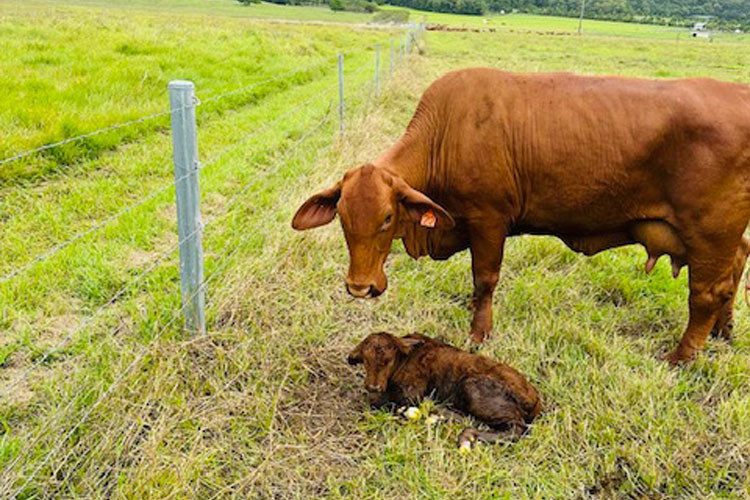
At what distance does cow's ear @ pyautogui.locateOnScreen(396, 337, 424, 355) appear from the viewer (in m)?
3.61

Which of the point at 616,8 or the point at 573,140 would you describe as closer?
the point at 573,140

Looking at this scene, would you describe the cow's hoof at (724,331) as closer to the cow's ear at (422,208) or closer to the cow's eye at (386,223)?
the cow's ear at (422,208)

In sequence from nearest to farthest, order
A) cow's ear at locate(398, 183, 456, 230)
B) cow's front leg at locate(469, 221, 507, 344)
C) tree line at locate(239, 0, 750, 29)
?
cow's ear at locate(398, 183, 456, 230) → cow's front leg at locate(469, 221, 507, 344) → tree line at locate(239, 0, 750, 29)

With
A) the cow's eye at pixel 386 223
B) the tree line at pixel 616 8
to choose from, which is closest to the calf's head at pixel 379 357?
the cow's eye at pixel 386 223

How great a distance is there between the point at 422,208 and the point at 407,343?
82 centimetres

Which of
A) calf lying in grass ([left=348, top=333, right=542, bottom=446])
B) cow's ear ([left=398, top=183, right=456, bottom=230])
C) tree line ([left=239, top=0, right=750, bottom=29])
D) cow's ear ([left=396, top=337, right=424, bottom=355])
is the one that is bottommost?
calf lying in grass ([left=348, top=333, right=542, bottom=446])

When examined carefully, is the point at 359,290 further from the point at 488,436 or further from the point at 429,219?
the point at 488,436

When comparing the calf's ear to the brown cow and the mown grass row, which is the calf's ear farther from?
the mown grass row

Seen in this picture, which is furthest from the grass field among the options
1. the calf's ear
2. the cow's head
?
the cow's head

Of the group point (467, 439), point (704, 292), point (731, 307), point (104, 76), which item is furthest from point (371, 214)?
point (104, 76)

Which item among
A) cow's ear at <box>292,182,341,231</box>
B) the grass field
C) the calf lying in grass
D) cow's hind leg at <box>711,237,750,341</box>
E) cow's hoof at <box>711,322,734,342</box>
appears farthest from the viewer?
cow's hoof at <box>711,322,734,342</box>

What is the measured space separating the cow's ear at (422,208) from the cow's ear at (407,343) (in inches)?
28.0

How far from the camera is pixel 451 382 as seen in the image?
3576 millimetres

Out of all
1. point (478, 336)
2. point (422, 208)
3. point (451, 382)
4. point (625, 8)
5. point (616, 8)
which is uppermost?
point (625, 8)
